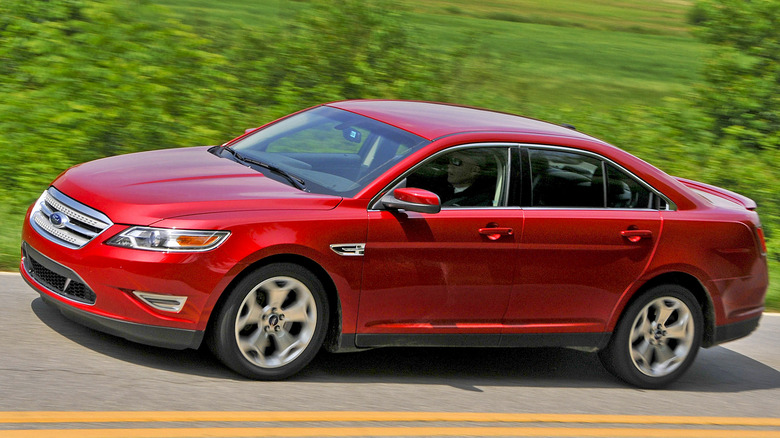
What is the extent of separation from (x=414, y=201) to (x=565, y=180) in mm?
1243

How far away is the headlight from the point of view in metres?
5.29

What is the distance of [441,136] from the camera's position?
6.16 metres

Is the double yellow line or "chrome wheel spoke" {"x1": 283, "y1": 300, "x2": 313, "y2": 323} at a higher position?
"chrome wheel spoke" {"x1": 283, "y1": 300, "x2": 313, "y2": 323}

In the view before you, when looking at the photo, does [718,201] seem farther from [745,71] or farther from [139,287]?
[745,71]

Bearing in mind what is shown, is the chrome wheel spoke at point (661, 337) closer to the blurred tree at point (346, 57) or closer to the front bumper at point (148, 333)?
the front bumper at point (148, 333)

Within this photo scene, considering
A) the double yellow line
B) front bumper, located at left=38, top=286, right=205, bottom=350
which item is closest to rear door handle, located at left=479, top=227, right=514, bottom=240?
the double yellow line

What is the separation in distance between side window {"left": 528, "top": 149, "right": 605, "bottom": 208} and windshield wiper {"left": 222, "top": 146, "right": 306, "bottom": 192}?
1.44m

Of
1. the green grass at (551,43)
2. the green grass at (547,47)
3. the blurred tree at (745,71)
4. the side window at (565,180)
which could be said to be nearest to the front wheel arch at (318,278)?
the side window at (565,180)

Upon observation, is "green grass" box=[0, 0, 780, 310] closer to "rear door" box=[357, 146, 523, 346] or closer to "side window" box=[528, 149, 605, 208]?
"rear door" box=[357, 146, 523, 346]

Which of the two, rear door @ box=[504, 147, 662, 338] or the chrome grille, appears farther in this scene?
rear door @ box=[504, 147, 662, 338]

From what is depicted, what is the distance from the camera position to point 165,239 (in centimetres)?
529

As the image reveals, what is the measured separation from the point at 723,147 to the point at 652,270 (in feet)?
30.2

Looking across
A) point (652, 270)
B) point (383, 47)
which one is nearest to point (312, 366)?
point (652, 270)

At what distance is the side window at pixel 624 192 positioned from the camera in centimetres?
659
